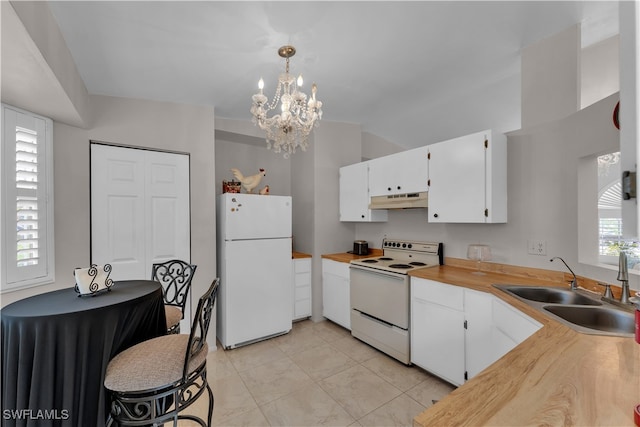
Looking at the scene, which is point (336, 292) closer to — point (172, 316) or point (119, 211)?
point (172, 316)

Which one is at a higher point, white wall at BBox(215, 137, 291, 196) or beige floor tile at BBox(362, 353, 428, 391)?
white wall at BBox(215, 137, 291, 196)

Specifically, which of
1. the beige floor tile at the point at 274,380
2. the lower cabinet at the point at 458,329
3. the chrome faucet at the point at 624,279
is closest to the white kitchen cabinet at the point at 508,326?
the lower cabinet at the point at 458,329

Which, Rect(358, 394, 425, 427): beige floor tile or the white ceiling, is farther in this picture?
Rect(358, 394, 425, 427): beige floor tile

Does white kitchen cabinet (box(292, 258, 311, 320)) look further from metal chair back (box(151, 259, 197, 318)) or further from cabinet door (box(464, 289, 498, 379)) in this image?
cabinet door (box(464, 289, 498, 379))

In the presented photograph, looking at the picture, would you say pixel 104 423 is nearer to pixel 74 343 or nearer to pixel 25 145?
pixel 74 343

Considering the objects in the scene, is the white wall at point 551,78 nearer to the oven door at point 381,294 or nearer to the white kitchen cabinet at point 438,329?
the white kitchen cabinet at point 438,329

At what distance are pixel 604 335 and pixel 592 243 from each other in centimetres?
109

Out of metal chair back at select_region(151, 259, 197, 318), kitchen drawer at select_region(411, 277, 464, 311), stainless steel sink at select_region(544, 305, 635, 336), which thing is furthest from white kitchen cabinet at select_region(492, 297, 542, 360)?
metal chair back at select_region(151, 259, 197, 318)

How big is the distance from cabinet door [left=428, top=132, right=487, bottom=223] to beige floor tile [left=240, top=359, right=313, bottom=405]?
6.19ft

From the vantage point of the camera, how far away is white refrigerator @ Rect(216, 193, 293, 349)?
2.92 metres

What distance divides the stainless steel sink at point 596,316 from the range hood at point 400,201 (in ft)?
4.56

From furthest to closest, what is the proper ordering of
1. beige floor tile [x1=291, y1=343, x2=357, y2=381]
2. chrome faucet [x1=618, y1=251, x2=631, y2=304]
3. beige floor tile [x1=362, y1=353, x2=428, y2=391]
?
beige floor tile [x1=291, y1=343, x2=357, y2=381] → beige floor tile [x1=362, y1=353, x2=428, y2=391] → chrome faucet [x1=618, y1=251, x2=631, y2=304]

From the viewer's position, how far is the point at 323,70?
237 centimetres

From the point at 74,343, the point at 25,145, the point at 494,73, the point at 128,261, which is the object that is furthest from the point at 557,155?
the point at 25,145
